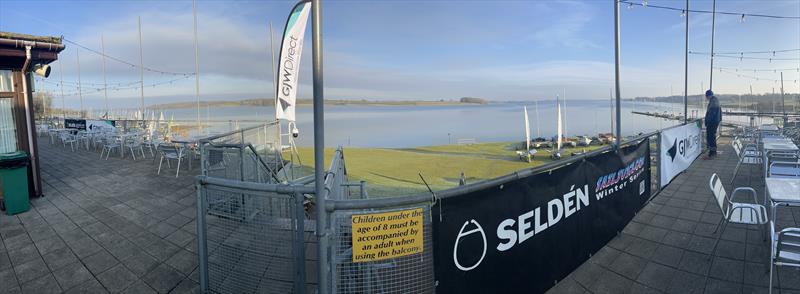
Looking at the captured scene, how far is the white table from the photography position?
3.44 meters

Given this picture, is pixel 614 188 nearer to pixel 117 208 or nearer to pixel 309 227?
pixel 309 227

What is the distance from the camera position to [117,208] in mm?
6375

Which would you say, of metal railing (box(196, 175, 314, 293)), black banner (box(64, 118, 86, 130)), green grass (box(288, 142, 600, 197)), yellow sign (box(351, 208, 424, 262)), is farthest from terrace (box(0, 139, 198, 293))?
black banner (box(64, 118, 86, 130))

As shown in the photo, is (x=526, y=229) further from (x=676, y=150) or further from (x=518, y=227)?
(x=676, y=150)

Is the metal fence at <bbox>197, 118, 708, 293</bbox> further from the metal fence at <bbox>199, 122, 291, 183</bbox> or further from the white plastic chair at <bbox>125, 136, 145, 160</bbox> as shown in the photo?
the white plastic chair at <bbox>125, 136, 145, 160</bbox>

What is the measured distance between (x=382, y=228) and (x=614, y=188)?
3501 millimetres

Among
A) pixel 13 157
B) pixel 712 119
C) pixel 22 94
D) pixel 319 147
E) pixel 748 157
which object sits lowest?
pixel 748 157

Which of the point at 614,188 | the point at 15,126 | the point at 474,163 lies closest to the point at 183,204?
the point at 15,126

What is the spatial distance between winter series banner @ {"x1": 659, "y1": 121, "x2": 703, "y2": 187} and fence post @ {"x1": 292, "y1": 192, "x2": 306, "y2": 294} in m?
6.73

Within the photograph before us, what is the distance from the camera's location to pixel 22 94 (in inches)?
279

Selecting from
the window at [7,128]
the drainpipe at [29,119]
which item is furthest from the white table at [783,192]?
the window at [7,128]

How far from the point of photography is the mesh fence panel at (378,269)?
2.39m

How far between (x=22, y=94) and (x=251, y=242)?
732 centimetres

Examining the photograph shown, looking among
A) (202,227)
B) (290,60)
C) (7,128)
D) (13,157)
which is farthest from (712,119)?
(7,128)
